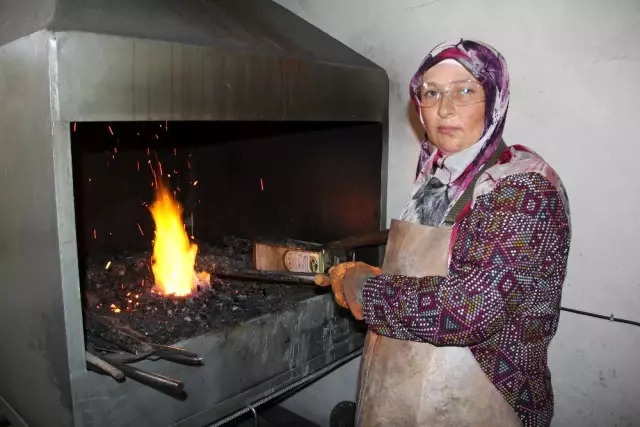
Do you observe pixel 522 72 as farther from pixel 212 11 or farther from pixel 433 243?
pixel 212 11

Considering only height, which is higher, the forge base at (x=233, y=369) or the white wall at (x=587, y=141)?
the white wall at (x=587, y=141)

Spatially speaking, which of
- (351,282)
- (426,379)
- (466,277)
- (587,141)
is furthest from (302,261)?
(587,141)

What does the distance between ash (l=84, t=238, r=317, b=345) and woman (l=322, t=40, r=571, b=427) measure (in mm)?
375

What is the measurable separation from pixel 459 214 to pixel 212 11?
0.84 meters

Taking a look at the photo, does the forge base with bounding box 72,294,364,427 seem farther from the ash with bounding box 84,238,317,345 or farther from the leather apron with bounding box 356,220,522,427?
the leather apron with bounding box 356,220,522,427

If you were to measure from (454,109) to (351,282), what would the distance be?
45 centimetres

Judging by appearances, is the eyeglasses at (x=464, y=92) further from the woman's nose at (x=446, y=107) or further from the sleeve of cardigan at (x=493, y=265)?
the sleeve of cardigan at (x=493, y=265)

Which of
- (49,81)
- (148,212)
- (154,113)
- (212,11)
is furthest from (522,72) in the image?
(148,212)

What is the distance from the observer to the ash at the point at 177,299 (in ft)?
4.38

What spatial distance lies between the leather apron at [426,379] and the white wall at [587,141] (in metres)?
0.49

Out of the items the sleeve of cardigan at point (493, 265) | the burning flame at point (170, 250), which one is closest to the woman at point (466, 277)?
the sleeve of cardigan at point (493, 265)

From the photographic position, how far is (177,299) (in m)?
1.55

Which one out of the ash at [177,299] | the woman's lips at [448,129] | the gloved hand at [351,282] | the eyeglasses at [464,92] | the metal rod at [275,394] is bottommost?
the metal rod at [275,394]

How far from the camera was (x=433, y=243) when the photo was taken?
3.54ft
